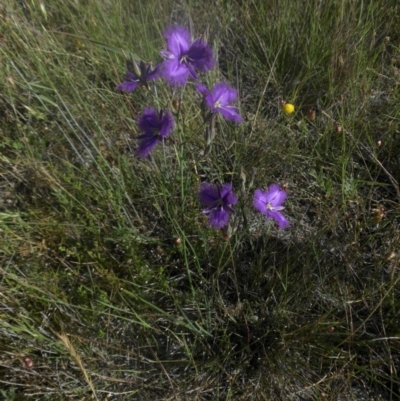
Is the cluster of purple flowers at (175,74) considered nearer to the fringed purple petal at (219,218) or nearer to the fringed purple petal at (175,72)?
the fringed purple petal at (175,72)

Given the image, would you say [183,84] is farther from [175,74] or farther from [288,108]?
[288,108]

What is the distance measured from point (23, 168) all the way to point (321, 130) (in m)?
1.37

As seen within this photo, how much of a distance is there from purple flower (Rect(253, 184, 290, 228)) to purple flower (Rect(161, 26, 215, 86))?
0.42 metres

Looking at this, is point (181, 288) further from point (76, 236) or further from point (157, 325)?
point (76, 236)

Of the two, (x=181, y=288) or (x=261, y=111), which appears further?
(x=261, y=111)

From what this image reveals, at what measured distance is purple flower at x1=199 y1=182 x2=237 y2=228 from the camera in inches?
49.3

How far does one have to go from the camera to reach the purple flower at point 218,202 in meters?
1.25

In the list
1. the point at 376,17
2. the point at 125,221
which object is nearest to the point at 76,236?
the point at 125,221

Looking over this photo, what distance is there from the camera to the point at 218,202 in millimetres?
1294

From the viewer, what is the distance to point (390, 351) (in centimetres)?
141

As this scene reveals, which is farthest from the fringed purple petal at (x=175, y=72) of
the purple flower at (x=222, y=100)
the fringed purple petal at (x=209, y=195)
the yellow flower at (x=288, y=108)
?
the yellow flower at (x=288, y=108)

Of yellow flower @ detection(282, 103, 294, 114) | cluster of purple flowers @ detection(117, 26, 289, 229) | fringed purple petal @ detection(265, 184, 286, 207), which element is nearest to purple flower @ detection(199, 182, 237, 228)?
cluster of purple flowers @ detection(117, 26, 289, 229)

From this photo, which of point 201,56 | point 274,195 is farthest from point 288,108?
point 201,56

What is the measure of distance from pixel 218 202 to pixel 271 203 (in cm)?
26
